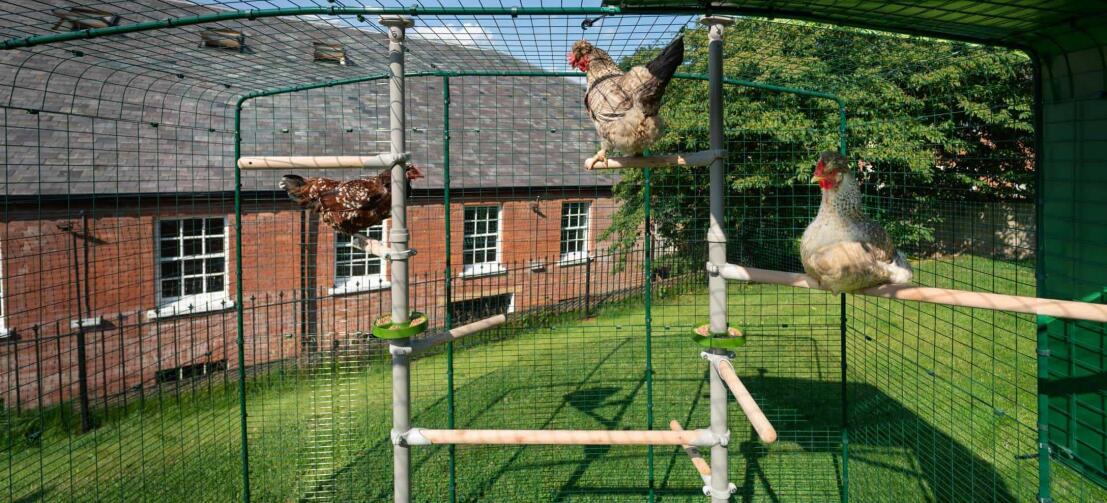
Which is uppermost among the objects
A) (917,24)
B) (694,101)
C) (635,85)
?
(694,101)

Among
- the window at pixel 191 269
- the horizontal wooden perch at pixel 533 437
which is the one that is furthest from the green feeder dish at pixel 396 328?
the window at pixel 191 269

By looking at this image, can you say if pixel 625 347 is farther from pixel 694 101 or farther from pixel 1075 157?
pixel 1075 157

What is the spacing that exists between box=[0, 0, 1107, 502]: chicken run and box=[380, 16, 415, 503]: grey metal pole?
0.5 inches

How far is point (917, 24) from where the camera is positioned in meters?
2.51

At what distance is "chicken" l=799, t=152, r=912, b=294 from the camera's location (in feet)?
7.08

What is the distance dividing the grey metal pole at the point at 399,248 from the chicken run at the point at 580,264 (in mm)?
12

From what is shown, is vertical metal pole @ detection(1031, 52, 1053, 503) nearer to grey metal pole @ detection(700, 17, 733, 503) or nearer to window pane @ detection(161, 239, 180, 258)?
grey metal pole @ detection(700, 17, 733, 503)

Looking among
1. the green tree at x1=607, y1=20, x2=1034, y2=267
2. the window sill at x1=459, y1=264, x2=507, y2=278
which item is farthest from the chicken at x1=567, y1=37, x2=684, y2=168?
the green tree at x1=607, y1=20, x2=1034, y2=267

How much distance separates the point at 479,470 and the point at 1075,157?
395 cm

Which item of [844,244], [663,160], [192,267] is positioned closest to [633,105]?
[663,160]

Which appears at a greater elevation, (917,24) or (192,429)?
(917,24)

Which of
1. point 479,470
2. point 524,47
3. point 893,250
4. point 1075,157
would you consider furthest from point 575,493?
point 1075,157

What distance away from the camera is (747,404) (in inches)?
86.2

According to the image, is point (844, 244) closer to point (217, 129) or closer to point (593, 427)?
point (593, 427)
